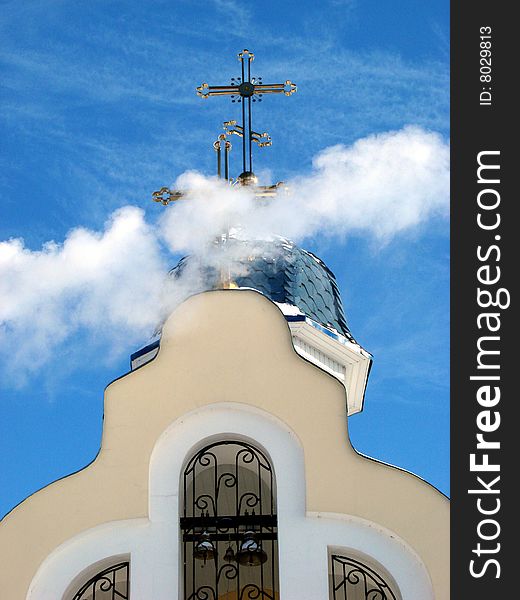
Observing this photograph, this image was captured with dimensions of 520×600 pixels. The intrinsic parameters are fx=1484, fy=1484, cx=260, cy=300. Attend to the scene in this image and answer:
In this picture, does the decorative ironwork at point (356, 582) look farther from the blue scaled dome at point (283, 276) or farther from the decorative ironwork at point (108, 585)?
the blue scaled dome at point (283, 276)

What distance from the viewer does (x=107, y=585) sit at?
11547mm

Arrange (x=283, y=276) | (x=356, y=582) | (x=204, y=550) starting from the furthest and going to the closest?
(x=283, y=276) → (x=204, y=550) → (x=356, y=582)

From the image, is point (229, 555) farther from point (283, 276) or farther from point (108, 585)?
point (283, 276)

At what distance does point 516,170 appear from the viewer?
1092 cm

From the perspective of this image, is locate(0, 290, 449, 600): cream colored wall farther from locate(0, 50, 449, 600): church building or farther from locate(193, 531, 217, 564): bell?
locate(193, 531, 217, 564): bell

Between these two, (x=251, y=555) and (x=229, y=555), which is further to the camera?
(x=229, y=555)

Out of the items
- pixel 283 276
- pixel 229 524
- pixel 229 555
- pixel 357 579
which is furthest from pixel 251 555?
pixel 283 276

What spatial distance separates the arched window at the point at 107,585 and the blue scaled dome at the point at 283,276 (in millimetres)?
3378

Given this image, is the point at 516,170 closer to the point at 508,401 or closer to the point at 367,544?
the point at 508,401

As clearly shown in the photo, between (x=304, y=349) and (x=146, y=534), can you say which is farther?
(x=304, y=349)

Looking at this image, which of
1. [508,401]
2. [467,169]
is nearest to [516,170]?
[467,169]

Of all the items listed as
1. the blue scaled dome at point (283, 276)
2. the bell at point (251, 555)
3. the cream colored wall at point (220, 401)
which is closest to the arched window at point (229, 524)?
the bell at point (251, 555)

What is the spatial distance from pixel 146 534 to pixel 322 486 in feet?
4.49

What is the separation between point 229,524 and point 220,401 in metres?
0.96
